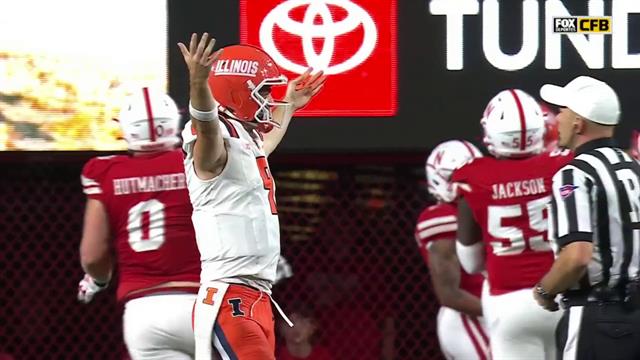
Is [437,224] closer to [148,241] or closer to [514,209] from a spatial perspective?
[514,209]

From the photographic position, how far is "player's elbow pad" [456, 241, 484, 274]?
25.0 ft

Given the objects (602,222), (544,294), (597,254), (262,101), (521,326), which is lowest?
(521,326)

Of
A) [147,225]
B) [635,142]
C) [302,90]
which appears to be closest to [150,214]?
[147,225]

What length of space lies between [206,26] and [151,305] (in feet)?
5.29

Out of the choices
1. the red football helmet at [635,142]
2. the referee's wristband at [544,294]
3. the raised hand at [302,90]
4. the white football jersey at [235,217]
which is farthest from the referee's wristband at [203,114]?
the red football helmet at [635,142]

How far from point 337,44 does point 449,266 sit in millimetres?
1262

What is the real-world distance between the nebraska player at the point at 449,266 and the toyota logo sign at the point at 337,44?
16.7 inches

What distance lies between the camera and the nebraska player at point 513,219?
7.36 meters

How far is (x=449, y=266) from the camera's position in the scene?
7.90 meters

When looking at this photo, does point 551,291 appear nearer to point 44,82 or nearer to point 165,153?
point 165,153

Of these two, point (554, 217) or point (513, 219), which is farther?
point (513, 219)

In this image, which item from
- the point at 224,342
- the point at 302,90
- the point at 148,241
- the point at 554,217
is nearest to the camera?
the point at 224,342

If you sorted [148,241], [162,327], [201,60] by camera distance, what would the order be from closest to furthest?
[201,60]
[162,327]
[148,241]

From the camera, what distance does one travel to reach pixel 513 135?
749 cm
